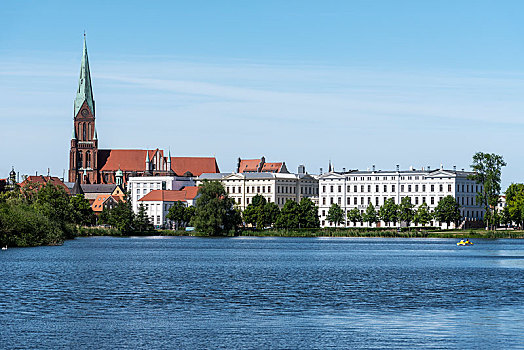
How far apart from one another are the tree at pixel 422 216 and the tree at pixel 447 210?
2.03m

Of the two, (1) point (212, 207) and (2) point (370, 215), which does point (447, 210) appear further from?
(1) point (212, 207)

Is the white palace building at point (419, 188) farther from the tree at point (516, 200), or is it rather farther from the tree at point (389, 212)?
the tree at point (516, 200)

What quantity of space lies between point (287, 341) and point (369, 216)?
15548 centimetres

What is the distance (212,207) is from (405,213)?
169 ft

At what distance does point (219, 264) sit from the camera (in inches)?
2724

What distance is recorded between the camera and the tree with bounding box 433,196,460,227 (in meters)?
173

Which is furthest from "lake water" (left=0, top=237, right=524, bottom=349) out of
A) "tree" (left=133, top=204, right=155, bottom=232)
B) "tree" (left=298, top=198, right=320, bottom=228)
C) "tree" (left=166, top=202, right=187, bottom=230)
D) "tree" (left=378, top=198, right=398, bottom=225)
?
"tree" (left=166, top=202, right=187, bottom=230)

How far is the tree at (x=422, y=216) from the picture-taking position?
170 meters

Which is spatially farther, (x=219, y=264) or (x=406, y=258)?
(x=406, y=258)

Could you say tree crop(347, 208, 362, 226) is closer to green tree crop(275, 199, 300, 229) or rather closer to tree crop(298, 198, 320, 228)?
tree crop(298, 198, 320, 228)

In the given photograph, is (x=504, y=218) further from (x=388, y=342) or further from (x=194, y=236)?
(x=388, y=342)

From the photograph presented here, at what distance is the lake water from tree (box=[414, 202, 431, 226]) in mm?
106441

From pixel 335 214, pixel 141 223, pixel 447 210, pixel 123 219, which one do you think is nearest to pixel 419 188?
pixel 335 214

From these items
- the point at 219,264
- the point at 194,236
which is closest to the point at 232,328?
the point at 219,264
